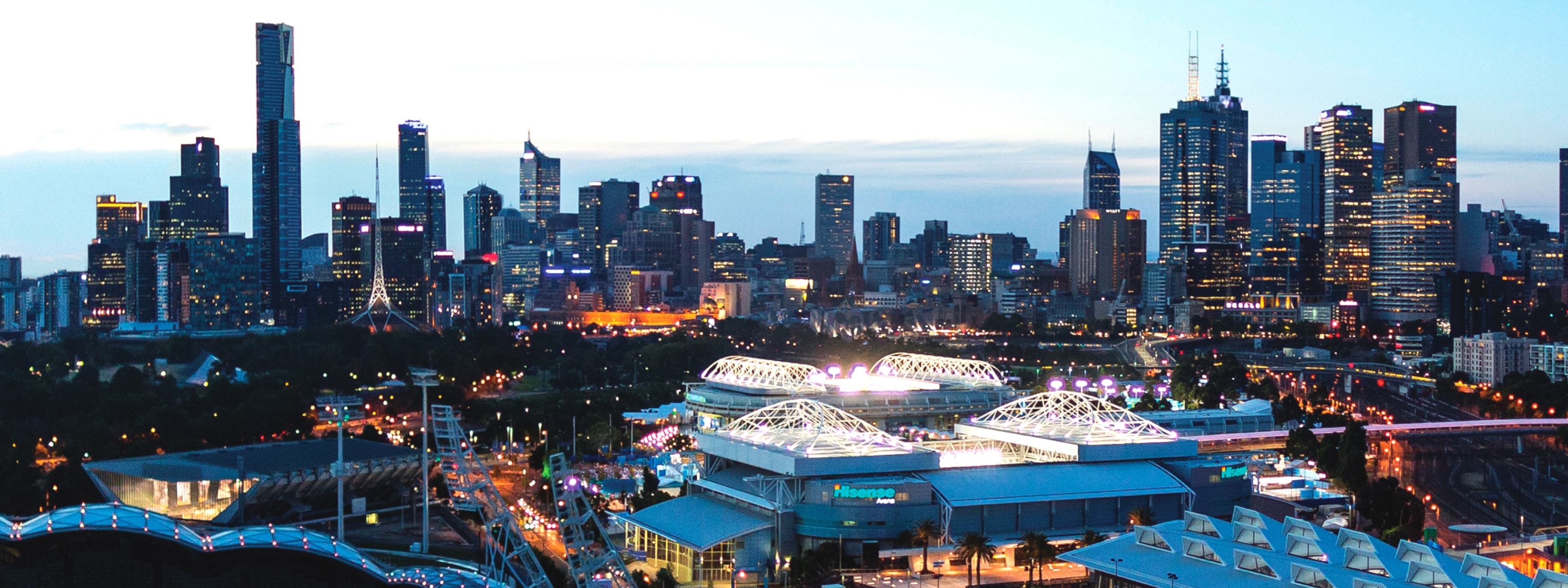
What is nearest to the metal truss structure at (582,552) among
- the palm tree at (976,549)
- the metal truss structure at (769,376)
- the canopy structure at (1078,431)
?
the palm tree at (976,549)

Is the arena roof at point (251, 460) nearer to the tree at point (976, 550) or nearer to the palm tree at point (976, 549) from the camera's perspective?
the tree at point (976, 550)

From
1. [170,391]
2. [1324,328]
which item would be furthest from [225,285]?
[1324,328]

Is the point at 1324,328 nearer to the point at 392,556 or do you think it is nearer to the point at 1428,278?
the point at 1428,278

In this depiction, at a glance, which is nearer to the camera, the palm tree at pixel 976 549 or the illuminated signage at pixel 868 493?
the palm tree at pixel 976 549

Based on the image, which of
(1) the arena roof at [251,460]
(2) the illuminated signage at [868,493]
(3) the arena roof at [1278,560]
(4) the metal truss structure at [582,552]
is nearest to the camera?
(3) the arena roof at [1278,560]

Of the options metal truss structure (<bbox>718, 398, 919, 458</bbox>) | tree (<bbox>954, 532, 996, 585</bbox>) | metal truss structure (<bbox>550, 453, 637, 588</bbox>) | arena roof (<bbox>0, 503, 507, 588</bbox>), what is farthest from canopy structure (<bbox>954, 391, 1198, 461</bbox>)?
arena roof (<bbox>0, 503, 507, 588</bbox>)
